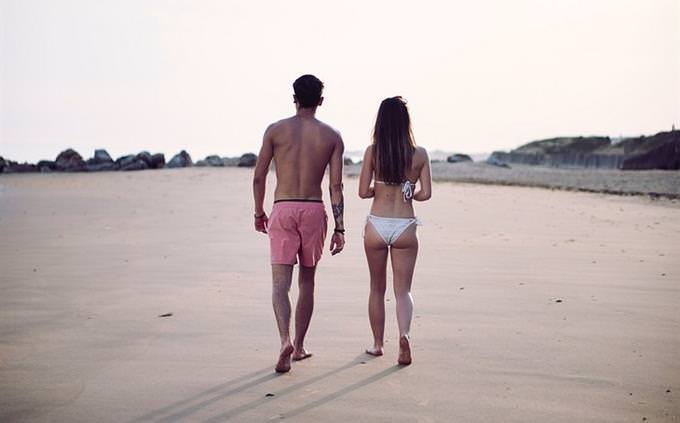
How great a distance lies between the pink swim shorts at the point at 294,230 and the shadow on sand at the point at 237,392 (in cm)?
78

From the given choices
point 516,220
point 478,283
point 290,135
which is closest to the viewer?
point 290,135

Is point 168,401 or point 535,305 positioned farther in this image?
point 535,305

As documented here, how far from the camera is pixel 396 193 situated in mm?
5371

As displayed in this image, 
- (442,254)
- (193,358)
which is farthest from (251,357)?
(442,254)

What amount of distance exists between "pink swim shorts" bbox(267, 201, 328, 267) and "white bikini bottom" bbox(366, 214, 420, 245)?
0.42 m

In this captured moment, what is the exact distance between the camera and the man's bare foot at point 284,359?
503 cm

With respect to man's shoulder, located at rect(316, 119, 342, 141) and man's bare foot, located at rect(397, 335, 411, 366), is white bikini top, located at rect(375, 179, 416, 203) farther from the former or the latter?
man's bare foot, located at rect(397, 335, 411, 366)

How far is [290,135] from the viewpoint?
17.3 feet

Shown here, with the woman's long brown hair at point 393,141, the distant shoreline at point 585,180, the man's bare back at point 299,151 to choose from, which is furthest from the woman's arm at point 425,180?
the distant shoreline at point 585,180

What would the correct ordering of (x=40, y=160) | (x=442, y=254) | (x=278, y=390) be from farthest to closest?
(x=40, y=160) → (x=442, y=254) → (x=278, y=390)

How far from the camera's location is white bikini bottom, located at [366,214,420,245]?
534cm

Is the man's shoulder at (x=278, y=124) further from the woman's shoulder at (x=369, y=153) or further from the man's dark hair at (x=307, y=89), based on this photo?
the woman's shoulder at (x=369, y=153)

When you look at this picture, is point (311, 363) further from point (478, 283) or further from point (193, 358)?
point (478, 283)

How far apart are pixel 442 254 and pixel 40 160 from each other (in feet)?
96.2
